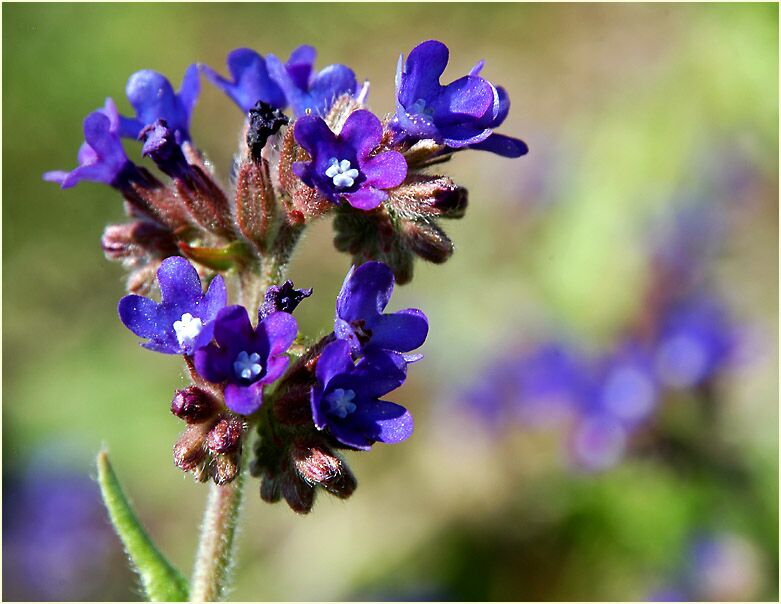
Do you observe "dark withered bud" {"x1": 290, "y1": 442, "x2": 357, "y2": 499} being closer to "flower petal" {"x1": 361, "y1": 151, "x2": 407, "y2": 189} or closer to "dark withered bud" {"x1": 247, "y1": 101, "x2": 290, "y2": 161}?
"flower petal" {"x1": 361, "y1": 151, "x2": 407, "y2": 189}

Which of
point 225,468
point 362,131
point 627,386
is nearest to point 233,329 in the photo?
point 225,468

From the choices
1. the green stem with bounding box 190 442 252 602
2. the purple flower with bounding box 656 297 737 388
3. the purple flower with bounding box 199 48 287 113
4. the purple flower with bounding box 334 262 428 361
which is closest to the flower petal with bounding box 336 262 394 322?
the purple flower with bounding box 334 262 428 361

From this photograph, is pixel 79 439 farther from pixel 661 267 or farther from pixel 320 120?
pixel 320 120

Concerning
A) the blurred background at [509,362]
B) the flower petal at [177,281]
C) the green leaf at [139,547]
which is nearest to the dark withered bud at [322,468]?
the flower petal at [177,281]

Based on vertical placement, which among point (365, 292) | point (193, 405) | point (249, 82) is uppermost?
point (249, 82)

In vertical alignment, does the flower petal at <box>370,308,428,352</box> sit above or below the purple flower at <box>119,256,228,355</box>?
above

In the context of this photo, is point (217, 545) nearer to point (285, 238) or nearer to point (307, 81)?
point (285, 238)
